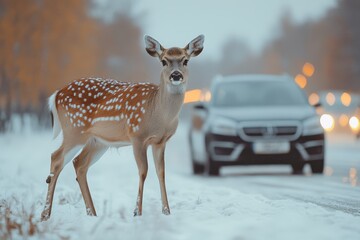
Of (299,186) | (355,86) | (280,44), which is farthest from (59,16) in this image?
(280,44)

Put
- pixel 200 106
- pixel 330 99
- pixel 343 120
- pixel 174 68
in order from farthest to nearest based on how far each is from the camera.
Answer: pixel 330 99
pixel 343 120
pixel 200 106
pixel 174 68

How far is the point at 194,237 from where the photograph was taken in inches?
275

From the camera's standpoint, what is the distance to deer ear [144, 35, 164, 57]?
9.69 metres

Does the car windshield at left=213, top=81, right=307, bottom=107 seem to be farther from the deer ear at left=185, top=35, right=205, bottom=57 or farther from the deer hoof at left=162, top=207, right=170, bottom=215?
the deer hoof at left=162, top=207, right=170, bottom=215

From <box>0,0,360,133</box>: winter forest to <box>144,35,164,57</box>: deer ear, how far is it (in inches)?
984

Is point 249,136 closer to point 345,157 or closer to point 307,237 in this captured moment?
point 345,157

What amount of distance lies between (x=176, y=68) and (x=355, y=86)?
60408 millimetres

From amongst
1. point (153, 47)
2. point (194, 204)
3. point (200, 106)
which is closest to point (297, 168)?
point (200, 106)

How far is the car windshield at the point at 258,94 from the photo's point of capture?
17.0 meters

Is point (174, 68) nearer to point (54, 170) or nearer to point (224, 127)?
point (54, 170)

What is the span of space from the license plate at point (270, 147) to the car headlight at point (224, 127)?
18.5 inches

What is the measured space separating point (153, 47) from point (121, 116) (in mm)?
826

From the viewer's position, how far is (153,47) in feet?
31.9

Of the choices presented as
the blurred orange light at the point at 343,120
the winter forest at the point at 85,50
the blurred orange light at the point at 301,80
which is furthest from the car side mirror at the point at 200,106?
the blurred orange light at the point at 301,80
